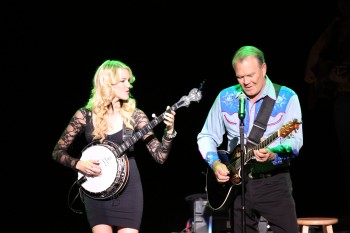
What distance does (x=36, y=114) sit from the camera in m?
8.20

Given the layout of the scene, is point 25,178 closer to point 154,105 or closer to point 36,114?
point 36,114

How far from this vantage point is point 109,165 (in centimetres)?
520

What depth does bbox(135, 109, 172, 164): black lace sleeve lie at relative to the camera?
17.2 ft

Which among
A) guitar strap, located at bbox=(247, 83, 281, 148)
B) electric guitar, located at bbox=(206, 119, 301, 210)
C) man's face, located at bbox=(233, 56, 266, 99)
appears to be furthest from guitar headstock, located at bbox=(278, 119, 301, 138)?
man's face, located at bbox=(233, 56, 266, 99)

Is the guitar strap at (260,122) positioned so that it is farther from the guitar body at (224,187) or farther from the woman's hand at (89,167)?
the woman's hand at (89,167)

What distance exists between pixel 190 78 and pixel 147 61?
65cm

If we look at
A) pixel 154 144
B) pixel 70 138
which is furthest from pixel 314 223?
pixel 70 138

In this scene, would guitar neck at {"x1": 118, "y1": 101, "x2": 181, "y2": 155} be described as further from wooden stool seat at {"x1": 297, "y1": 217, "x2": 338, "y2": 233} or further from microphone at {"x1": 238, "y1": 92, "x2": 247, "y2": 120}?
wooden stool seat at {"x1": 297, "y1": 217, "x2": 338, "y2": 233}

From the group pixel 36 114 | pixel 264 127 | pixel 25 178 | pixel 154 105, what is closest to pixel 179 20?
pixel 154 105

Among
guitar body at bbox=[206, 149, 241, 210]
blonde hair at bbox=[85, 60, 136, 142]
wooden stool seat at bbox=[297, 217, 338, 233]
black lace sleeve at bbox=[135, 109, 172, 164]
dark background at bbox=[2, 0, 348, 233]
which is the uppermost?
dark background at bbox=[2, 0, 348, 233]

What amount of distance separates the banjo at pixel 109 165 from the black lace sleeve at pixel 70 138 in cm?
12

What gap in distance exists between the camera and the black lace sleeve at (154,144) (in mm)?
5228

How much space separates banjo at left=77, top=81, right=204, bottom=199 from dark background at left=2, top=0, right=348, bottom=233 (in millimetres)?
3043

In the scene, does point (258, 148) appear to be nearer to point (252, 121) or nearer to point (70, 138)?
point (252, 121)
